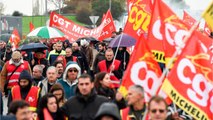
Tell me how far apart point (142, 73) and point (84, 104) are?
0.78 metres

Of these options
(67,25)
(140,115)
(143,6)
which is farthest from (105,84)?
(67,25)

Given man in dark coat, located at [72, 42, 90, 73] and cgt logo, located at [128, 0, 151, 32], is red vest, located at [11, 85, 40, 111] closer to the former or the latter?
cgt logo, located at [128, 0, 151, 32]

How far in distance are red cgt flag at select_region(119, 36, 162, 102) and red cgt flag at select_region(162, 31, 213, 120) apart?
1.34ft

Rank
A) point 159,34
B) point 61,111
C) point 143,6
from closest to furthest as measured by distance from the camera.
Result: point 61,111, point 159,34, point 143,6

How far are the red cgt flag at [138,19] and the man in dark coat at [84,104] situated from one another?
4423mm

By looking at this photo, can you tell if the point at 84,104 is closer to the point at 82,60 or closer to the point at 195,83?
the point at 195,83

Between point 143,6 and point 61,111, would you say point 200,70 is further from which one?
point 143,6

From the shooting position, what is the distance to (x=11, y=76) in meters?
13.2

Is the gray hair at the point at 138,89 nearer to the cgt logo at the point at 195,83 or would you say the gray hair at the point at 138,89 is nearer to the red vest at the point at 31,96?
the cgt logo at the point at 195,83

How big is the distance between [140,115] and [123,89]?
1.51 feet

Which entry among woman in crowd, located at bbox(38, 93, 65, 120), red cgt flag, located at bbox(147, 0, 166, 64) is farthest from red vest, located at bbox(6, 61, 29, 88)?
woman in crowd, located at bbox(38, 93, 65, 120)

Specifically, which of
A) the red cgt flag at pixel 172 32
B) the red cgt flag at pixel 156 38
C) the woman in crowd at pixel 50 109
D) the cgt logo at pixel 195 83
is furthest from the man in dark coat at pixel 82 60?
the cgt logo at pixel 195 83

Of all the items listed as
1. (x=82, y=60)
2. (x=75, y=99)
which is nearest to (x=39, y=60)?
(x=82, y=60)

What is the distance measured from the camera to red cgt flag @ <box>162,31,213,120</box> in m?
7.48
